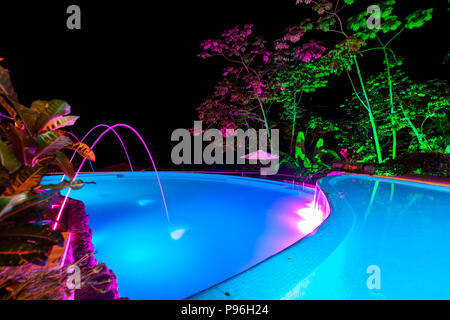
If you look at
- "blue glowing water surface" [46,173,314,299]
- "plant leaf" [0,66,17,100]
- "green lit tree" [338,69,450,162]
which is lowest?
"blue glowing water surface" [46,173,314,299]

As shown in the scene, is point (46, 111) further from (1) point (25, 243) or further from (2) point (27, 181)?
(1) point (25, 243)

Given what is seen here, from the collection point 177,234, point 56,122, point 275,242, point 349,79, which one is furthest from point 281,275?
point 349,79

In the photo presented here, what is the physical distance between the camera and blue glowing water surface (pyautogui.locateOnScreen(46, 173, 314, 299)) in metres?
3.15

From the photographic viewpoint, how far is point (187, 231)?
4.56m

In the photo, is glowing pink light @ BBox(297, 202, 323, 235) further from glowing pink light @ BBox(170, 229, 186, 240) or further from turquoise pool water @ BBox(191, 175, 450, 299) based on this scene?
glowing pink light @ BBox(170, 229, 186, 240)

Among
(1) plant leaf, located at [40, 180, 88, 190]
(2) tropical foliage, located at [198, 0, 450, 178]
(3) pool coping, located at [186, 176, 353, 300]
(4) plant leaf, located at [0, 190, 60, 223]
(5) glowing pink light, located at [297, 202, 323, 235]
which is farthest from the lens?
(2) tropical foliage, located at [198, 0, 450, 178]

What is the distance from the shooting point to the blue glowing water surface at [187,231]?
315 cm

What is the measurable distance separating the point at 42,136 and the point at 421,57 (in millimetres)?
14004

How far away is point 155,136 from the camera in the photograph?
18.9m

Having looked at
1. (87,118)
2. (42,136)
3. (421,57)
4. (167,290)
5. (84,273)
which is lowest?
(167,290)

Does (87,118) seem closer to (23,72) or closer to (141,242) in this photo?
(23,72)

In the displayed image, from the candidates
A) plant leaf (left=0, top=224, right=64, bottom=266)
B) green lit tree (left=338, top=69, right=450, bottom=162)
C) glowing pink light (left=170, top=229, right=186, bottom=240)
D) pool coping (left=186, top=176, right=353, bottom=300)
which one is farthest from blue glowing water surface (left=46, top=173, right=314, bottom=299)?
green lit tree (left=338, top=69, right=450, bottom=162)
